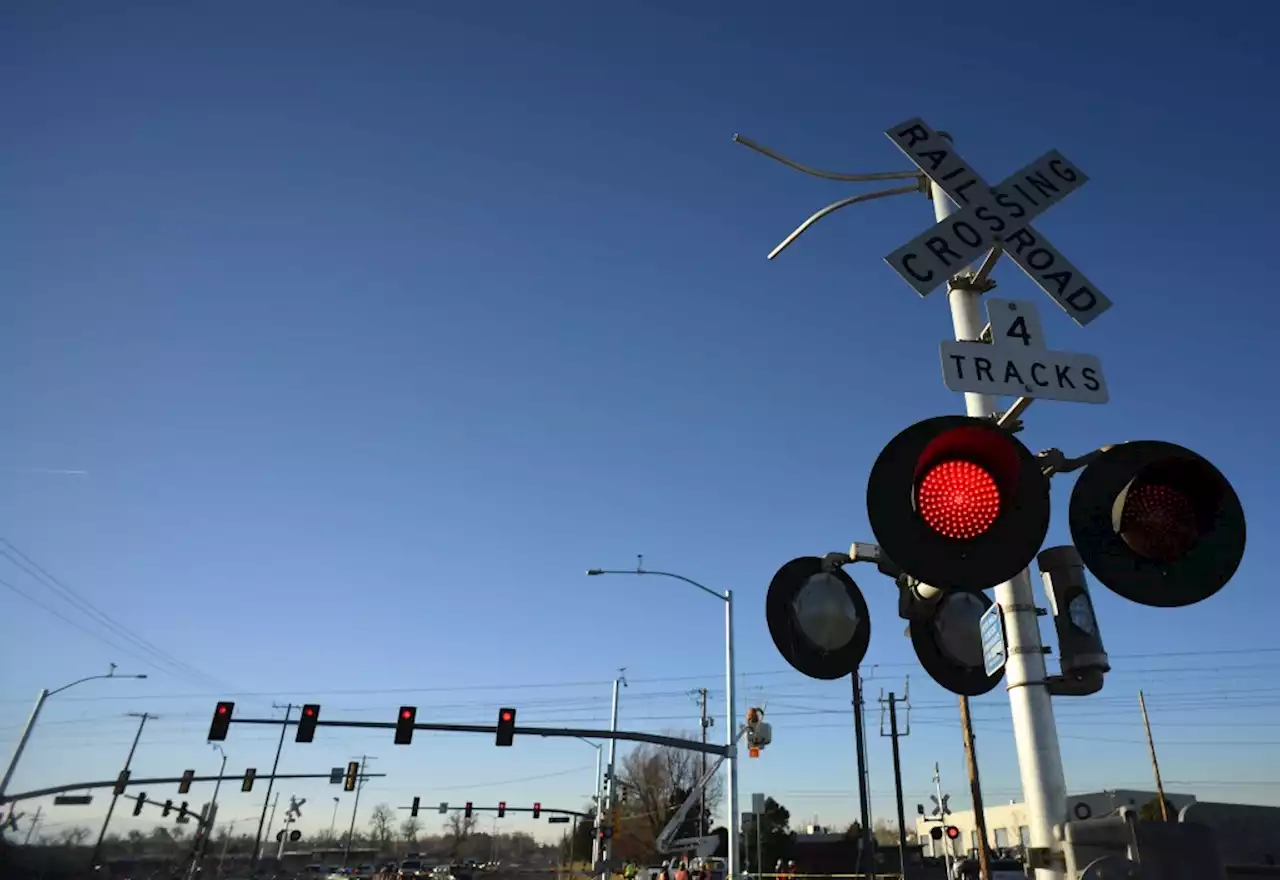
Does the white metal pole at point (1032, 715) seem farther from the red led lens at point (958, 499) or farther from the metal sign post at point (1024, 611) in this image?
the red led lens at point (958, 499)

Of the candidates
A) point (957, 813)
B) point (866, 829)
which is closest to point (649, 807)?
point (957, 813)

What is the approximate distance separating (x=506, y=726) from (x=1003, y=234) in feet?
71.8

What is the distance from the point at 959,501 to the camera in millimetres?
2631

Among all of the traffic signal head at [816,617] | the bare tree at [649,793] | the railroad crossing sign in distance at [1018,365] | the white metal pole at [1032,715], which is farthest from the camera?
the bare tree at [649,793]

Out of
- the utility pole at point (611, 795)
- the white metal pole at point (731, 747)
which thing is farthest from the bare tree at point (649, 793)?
the white metal pole at point (731, 747)

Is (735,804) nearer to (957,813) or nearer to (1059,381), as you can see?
(1059,381)

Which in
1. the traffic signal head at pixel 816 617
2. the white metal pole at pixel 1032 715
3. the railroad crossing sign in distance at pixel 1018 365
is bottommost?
the white metal pole at pixel 1032 715

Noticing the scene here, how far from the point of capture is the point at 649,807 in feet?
255

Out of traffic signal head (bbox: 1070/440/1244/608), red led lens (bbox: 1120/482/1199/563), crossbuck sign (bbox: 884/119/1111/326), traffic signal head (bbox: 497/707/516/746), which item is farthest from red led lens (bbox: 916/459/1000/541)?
traffic signal head (bbox: 497/707/516/746)

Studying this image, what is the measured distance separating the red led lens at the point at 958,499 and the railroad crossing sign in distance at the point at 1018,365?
0.46 meters

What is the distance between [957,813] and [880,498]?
9834cm

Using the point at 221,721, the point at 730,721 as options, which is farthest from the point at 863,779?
the point at 221,721

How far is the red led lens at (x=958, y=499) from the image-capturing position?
261 cm

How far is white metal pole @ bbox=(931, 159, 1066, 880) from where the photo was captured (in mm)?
2779
